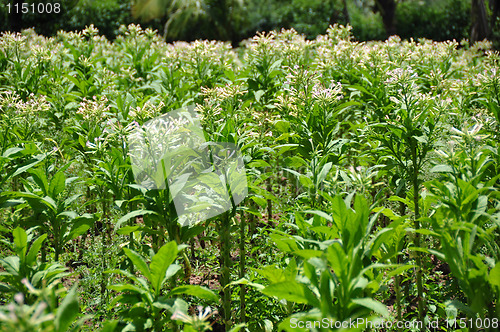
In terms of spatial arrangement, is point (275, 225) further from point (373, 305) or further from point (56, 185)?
point (373, 305)

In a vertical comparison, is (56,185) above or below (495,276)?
above

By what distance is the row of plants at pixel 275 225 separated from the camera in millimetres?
2123

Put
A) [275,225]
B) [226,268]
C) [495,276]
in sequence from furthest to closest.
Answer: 1. [275,225]
2. [226,268]
3. [495,276]

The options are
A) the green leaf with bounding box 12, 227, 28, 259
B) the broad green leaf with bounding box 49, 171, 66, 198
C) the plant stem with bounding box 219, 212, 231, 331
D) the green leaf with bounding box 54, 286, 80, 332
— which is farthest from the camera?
the broad green leaf with bounding box 49, 171, 66, 198

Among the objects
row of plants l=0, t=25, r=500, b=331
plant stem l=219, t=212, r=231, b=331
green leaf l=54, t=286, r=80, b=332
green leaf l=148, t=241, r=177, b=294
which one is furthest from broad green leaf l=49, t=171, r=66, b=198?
green leaf l=54, t=286, r=80, b=332

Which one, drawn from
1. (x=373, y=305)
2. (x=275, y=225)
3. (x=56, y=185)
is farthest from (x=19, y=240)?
(x=275, y=225)

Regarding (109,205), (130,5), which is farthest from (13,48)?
(130,5)

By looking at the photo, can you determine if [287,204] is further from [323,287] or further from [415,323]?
[323,287]

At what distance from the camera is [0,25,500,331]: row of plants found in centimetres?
212

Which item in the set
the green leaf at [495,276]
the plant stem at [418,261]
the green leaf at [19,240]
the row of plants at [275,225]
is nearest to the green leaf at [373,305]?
the row of plants at [275,225]

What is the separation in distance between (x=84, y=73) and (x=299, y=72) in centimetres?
307

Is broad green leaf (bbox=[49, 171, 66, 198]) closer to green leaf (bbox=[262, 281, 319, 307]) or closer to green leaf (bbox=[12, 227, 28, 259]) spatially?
green leaf (bbox=[12, 227, 28, 259])

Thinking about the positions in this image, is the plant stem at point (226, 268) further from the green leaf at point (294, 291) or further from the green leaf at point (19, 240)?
the green leaf at point (19, 240)

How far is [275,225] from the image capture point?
3801 millimetres
